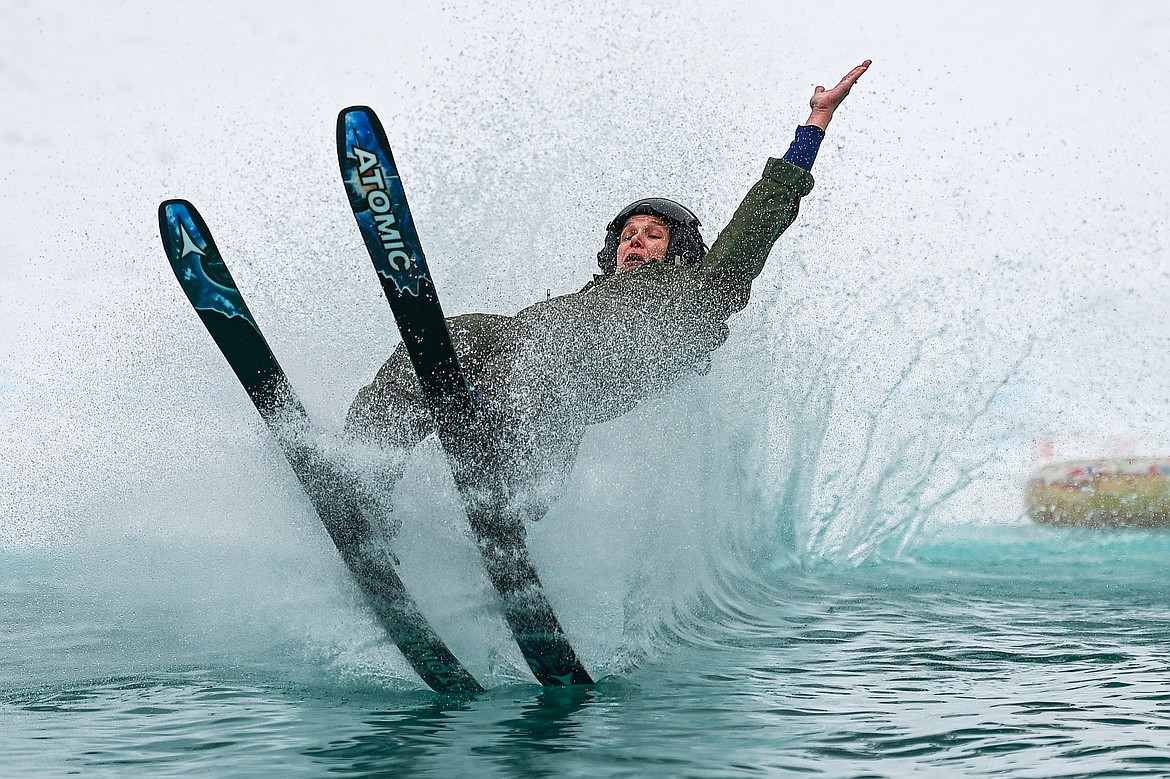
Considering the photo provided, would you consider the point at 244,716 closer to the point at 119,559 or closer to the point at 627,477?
the point at 119,559

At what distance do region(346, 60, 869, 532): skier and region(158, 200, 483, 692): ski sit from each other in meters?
0.27

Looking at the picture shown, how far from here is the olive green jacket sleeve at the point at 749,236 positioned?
17.6 feet

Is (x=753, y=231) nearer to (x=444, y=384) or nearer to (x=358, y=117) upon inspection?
(x=444, y=384)

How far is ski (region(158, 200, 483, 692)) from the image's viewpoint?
4.79 meters

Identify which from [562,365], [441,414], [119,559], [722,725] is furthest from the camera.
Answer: [119,559]

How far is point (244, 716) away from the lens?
388cm

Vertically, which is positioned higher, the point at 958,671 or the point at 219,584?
the point at 219,584

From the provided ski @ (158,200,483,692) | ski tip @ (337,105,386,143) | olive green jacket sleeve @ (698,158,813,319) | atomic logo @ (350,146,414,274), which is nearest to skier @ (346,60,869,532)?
olive green jacket sleeve @ (698,158,813,319)

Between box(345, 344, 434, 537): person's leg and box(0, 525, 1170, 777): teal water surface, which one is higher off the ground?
box(345, 344, 434, 537): person's leg

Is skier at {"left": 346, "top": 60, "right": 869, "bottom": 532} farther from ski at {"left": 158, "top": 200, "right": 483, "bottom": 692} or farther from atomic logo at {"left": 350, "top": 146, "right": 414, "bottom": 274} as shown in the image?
atomic logo at {"left": 350, "top": 146, "right": 414, "bottom": 274}

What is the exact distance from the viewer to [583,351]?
5.09 meters

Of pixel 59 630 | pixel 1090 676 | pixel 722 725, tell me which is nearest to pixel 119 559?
pixel 59 630

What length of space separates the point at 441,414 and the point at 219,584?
1.67 meters

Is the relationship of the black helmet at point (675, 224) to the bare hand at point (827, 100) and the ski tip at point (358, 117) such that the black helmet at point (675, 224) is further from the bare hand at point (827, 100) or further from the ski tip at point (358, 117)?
the ski tip at point (358, 117)
